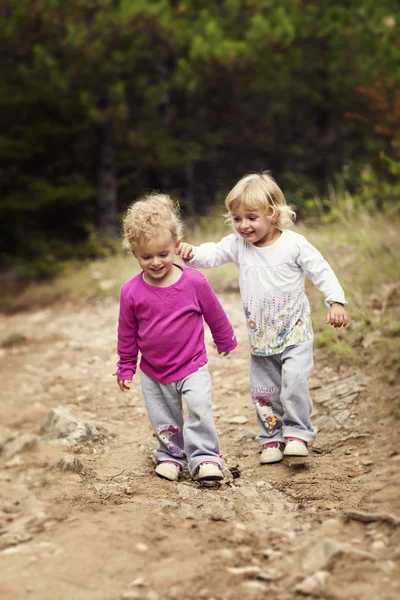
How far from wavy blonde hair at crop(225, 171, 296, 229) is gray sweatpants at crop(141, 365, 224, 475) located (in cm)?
82

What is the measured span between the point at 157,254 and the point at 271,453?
123 centimetres

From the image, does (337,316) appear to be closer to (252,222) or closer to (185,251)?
(252,222)

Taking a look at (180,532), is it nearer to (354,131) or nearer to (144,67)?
(144,67)

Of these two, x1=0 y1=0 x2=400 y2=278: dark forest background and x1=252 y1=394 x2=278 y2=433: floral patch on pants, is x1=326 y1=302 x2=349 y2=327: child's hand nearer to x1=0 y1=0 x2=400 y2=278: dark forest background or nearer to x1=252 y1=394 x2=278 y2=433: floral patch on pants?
x1=252 y1=394 x2=278 y2=433: floral patch on pants

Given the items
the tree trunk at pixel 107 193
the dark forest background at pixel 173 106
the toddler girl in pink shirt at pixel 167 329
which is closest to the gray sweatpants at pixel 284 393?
the toddler girl in pink shirt at pixel 167 329

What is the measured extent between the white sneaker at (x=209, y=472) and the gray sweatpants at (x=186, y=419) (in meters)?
0.04

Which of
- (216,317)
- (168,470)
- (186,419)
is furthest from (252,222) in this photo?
(168,470)

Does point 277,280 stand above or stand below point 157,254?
below

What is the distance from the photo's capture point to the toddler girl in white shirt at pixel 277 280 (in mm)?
3367

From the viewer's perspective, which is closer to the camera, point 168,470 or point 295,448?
point 168,470

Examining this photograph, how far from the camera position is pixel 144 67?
11.7 m

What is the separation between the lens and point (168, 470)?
3.37 meters

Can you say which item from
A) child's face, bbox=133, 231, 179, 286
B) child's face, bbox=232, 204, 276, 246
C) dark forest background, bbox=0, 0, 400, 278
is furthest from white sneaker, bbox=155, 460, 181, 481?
dark forest background, bbox=0, 0, 400, 278

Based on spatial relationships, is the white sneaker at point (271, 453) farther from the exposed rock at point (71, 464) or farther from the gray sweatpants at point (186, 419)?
the exposed rock at point (71, 464)
